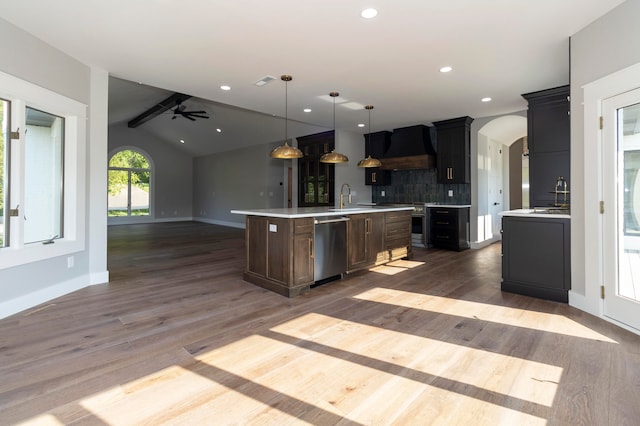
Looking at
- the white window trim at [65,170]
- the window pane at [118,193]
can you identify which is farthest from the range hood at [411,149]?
the window pane at [118,193]

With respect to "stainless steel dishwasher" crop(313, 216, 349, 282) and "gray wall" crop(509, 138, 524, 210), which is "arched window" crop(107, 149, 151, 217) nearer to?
"stainless steel dishwasher" crop(313, 216, 349, 282)

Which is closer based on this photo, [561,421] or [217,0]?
[561,421]

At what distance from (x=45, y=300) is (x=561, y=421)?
4337mm

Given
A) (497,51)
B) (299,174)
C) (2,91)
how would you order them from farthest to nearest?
1. (299,174)
2. (497,51)
3. (2,91)

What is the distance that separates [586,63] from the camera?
3002 mm

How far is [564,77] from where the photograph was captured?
4219mm

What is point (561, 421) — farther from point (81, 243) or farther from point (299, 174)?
point (299, 174)

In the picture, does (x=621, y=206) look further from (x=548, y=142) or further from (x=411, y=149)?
(x=411, y=149)

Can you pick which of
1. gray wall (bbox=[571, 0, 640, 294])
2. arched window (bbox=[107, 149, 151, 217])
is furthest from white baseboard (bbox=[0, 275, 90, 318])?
arched window (bbox=[107, 149, 151, 217])

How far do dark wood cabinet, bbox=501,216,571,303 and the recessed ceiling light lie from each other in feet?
8.59

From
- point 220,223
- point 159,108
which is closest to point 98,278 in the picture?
point 159,108

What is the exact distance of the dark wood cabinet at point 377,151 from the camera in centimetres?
785

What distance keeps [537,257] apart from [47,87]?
545 centimetres

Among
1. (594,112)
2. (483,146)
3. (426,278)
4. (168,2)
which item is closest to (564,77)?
(594,112)
